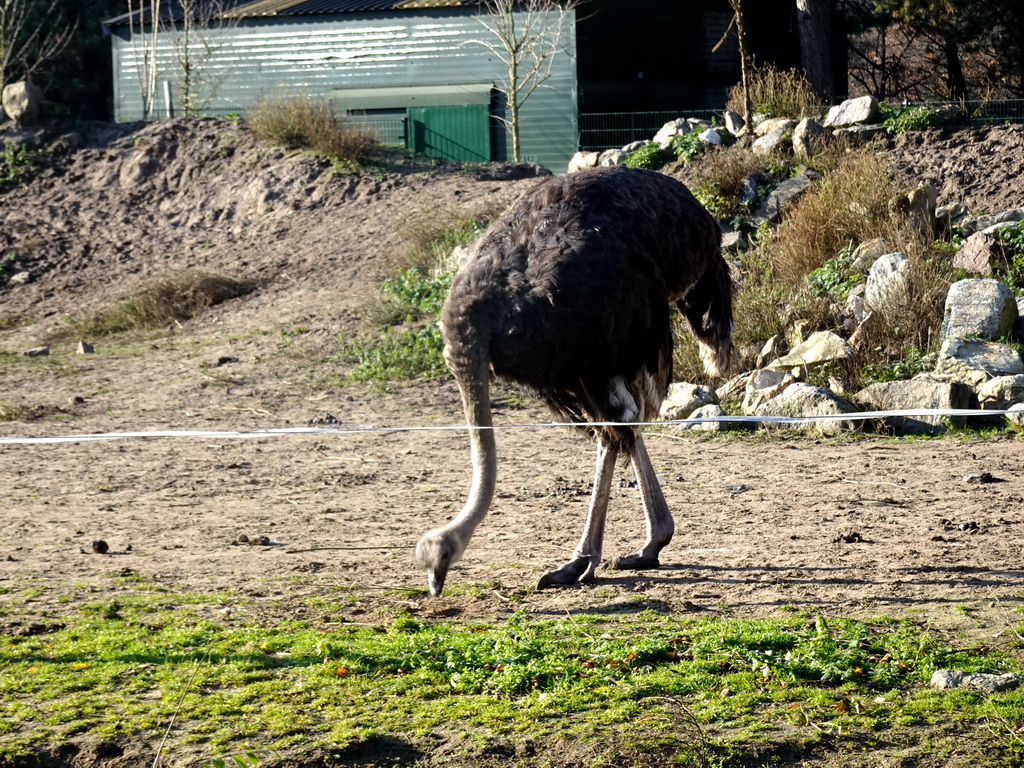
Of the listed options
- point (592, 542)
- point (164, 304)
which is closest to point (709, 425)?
point (592, 542)

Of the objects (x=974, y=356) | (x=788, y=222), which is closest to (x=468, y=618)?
(x=974, y=356)

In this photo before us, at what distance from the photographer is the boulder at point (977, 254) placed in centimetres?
1105

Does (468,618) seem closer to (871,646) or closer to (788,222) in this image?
(871,646)

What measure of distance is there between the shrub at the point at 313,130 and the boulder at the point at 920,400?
1039 cm

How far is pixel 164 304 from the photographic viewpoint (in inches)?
594

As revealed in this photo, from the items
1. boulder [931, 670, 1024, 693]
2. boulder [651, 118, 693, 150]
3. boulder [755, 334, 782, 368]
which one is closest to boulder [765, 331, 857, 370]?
boulder [755, 334, 782, 368]

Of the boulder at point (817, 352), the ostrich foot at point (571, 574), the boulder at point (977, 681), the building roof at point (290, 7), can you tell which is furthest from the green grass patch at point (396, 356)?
the building roof at point (290, 7)

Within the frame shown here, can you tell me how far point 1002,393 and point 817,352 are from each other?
Answer: 147 centimetres

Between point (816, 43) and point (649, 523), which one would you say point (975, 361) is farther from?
point (816, 43)

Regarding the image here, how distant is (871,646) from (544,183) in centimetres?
261

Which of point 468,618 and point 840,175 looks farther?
point 840,175

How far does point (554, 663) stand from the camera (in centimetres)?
435

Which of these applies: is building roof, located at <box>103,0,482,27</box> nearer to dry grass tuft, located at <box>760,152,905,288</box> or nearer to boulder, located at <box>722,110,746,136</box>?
boulder, located at <box>722,110,746,136</box>

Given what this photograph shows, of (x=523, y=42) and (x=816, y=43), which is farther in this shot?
(x=523, y=42)
